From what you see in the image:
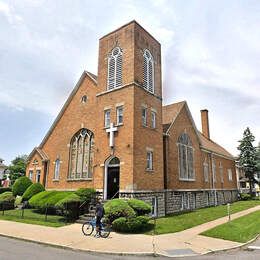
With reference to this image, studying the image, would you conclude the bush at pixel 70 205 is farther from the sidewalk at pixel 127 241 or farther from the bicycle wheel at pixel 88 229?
the bicycle wheel at pixel 88 229

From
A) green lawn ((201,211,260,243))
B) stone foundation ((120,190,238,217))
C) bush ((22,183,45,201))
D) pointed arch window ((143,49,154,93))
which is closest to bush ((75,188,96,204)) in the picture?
stone foundation ((120,190,238,217))

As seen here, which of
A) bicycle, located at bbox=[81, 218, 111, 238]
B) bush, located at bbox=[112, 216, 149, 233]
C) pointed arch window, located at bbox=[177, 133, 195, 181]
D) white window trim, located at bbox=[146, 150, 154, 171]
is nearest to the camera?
bicycle, located at bbox=[81, 218, 111, 238]

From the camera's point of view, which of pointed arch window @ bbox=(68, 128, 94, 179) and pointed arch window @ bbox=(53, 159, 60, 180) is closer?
pointed arch window @ bbox=(68, 128, 94, 179)

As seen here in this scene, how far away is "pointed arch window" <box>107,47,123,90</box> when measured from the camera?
21.4 m

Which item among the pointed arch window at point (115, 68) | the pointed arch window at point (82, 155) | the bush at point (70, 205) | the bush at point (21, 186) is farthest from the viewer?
the bush at point (21, 186)

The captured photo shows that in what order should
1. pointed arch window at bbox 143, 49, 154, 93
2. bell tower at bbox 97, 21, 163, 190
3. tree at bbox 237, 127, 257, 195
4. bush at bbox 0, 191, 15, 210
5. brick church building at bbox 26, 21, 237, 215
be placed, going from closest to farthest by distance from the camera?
bell tower at bbox 97, 21, 163, 190 → brick church building at bbox 26, 21, 237, 215 → pointed arch window at bbox 143, 49, 154, 93 → bush at bbox 0, 191, 15, 210 → tree at bbox 237, 127, 257, 195

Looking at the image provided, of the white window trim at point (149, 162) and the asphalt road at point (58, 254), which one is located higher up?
the white window trim at point (149, 162)

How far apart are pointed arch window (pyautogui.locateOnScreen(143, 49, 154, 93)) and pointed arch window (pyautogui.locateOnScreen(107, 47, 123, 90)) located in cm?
203

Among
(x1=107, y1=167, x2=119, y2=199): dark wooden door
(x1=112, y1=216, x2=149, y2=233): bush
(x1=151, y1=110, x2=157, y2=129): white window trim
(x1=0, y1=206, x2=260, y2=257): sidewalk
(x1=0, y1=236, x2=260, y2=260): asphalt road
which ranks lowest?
(x1=0, y1=236, x2=260, y2=260): asphalt road

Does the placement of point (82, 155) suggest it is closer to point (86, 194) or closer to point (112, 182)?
point (112, 182)

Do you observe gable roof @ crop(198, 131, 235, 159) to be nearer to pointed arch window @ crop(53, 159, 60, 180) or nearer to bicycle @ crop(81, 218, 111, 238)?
pointed arch window @ crop(53, 159, 60, 180)

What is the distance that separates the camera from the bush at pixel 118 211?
14.7 metres

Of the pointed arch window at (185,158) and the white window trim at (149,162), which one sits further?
the pointed arch window at (185,158)

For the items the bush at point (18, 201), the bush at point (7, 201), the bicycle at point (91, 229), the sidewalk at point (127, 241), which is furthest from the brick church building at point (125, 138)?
the sidewalk at point (127, 241)
